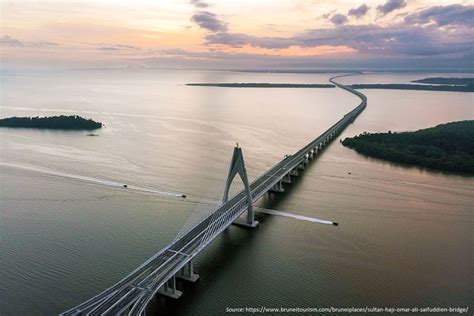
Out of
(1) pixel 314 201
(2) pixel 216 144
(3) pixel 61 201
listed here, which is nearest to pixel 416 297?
(1) pixel 314 201

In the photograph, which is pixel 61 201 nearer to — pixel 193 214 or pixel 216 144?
pixel 193 214

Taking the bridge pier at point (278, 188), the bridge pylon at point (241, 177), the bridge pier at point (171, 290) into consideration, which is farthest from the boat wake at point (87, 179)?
the bridge pier at point (171, 290)

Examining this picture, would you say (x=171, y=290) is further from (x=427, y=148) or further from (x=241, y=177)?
(x=427, y=148)

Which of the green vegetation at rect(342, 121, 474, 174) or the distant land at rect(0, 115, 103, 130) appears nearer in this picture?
the green vegetation at rect(342, 121, 474, 174)

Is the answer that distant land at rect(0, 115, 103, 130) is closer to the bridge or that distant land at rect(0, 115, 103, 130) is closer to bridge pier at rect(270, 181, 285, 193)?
bridge pier at rect(270, 181, 285, 193)

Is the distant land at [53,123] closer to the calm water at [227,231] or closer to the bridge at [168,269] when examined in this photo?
the calm water at [227,231]

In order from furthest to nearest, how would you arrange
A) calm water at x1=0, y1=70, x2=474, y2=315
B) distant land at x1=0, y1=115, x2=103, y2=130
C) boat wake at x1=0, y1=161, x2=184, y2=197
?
distant land at x1=0, y1=115, x2=103, y2=130 → boat wake at x1=0, y1=161, x2=184, y2=197 → calm water at x1=0, y1=70, x2=474, y2=315

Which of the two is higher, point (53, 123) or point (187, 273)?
point (53, 123)

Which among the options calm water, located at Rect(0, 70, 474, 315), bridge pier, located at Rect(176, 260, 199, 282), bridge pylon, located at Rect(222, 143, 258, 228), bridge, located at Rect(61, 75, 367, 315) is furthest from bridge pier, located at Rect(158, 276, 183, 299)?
bridge pylon, located at Rect(222, 143, 258, 228)

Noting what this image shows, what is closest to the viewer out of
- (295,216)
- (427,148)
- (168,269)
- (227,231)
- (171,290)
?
(168,269)

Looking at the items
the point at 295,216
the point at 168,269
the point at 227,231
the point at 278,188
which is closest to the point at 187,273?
the point at 168,269
